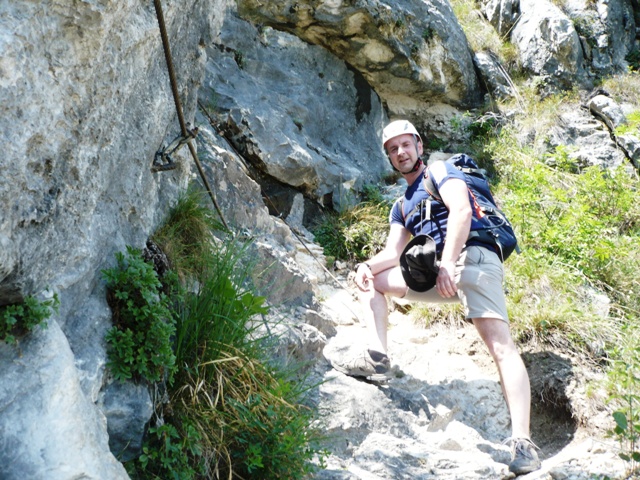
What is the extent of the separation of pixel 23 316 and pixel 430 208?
284 centimetres

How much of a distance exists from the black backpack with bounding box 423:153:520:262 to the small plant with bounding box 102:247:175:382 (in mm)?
2208

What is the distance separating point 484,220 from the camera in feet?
13.8

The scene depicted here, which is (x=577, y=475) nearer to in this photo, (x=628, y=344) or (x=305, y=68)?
(x=628, y=344)

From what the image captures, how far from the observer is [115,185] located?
2.97 meters

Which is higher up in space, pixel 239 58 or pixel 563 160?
pixel 239 58

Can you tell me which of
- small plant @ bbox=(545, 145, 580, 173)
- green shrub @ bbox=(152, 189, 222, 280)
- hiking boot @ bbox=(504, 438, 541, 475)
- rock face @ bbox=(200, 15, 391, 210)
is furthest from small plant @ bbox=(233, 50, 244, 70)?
hiking boot @ bbox=(504, 438, 541, 475)

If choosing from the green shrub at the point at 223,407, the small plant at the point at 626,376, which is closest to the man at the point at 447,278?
the small plant at the point at 626,376

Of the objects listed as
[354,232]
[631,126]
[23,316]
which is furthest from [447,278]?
[631,126]

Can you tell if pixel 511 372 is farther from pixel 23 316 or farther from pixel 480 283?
pixel 23 316

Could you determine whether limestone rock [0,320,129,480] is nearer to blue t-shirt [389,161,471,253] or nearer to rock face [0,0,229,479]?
rock face [0,0,229,479]

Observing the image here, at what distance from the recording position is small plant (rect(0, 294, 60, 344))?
2.03m

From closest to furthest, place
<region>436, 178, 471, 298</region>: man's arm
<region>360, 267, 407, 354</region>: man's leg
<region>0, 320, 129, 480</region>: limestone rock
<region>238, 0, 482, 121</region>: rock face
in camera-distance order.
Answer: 1. <region>0, 320, 129, 480</region>: limestone rock
2. <region>436, 178, 471, 298</region>: man's arm
3. <region>360, 267, 407, 354</region>: man's leg
4. <region>238, 0, 482, 121</region>: rock face

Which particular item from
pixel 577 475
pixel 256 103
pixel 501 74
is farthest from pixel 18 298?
pixel 501 74

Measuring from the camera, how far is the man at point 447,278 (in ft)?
12.3
